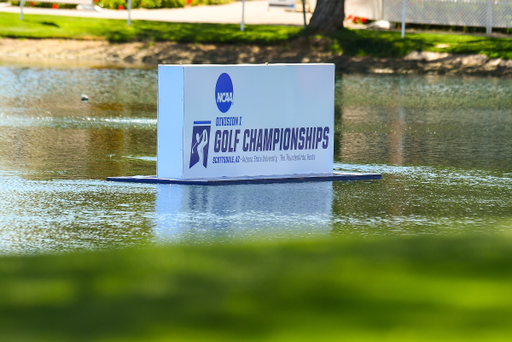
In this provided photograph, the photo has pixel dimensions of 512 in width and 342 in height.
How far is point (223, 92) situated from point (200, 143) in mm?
632

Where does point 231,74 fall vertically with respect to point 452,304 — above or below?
above

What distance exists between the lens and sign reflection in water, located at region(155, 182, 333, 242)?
7466 millimetres

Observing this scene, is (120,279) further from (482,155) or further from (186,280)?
(482,155)

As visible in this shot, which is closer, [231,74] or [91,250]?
[91,250]

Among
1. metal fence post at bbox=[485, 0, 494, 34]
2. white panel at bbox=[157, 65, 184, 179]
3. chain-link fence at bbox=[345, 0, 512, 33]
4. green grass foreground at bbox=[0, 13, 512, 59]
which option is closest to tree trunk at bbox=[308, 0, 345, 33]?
green grass foreground at bbox=[0, 13, 512, 59]

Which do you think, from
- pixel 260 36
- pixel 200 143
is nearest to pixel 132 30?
pixel 260 36

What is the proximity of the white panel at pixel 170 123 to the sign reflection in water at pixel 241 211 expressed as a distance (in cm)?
32

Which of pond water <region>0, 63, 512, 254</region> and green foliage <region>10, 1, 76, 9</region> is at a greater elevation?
green foliage <region>10, 1, 76, 9</region>

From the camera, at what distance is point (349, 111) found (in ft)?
54.3

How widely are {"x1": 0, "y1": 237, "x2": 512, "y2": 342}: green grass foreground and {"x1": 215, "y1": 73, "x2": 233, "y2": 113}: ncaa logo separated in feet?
12.5

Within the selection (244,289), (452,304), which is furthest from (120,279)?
(452,304)

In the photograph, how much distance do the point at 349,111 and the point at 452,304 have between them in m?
11.9

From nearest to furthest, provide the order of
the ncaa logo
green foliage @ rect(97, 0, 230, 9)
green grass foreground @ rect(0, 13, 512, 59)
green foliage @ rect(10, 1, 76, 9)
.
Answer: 1. the ncaa logo
2. green grass foreground @ rect(0, 13, 512, 59)
3. green foliage @ rect(10, 1, 76, 9)
4. green foliage @ rect(97, 0, 230, 9)

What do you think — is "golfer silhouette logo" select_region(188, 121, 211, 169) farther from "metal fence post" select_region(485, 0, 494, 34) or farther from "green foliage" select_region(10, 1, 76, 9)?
"green foliage" select_region(10, 1, 76, 9)
